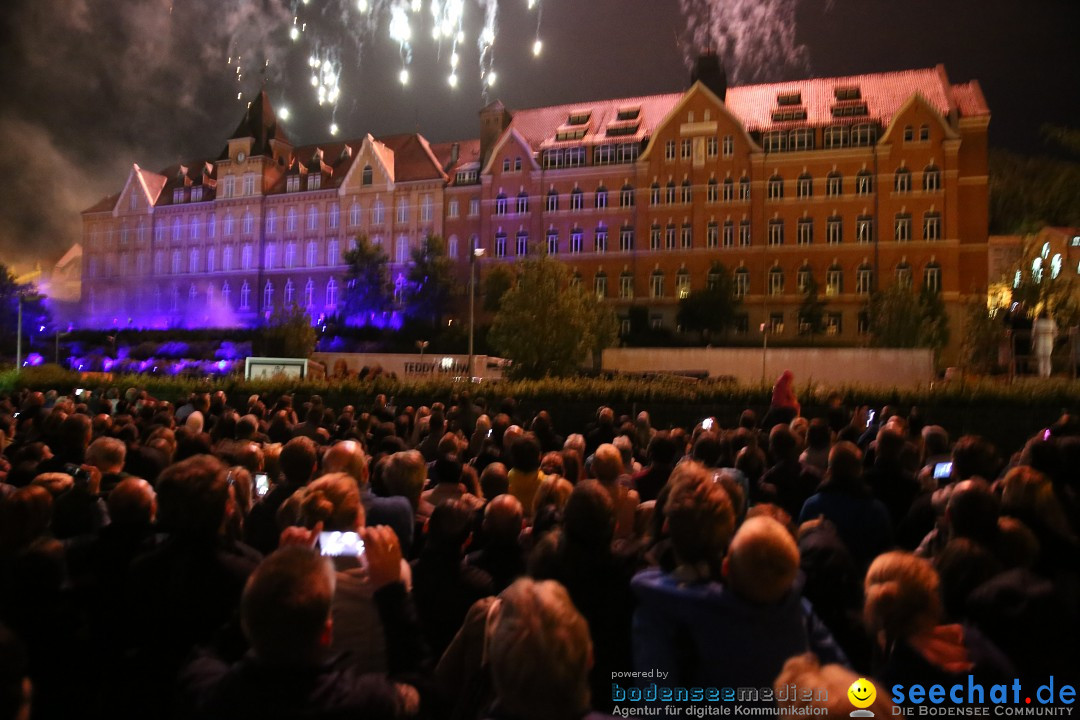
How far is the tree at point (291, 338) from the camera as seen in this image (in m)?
54.7

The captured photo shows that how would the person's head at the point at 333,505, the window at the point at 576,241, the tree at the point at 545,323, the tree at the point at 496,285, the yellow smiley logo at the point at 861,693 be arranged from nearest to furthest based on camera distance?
the yellow smiley logo at the point at 861,693, the person's head at the point at 333,505, the tree at the point at 545,323, the tree at the point at 496,285, the window at the point at 576,241

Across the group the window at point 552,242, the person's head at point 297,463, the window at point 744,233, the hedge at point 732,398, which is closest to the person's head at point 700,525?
the person's head at point 297,463

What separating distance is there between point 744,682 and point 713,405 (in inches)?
631

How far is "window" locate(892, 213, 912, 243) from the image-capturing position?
49.8 meters

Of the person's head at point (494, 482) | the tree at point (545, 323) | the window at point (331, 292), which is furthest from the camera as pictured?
the window at point (331, 292)

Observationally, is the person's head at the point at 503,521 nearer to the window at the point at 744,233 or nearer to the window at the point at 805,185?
the window at the point at 744,233

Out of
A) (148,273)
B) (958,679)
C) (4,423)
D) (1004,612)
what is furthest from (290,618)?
(148,273)

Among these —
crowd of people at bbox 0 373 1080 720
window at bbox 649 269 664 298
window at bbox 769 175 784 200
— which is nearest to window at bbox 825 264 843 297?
window at bbox 769 175 784 200

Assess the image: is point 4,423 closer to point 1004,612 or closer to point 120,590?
point 120,590

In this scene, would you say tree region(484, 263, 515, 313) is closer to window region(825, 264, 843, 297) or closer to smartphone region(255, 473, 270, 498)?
window region(825, 264, 843, 297)

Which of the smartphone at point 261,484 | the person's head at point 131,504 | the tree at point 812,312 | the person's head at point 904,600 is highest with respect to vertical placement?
the tree at point 812,312

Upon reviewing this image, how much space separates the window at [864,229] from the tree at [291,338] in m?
37.8

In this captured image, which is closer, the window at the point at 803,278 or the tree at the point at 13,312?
the window at the point at 803,278

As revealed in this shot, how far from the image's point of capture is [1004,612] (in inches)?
140
